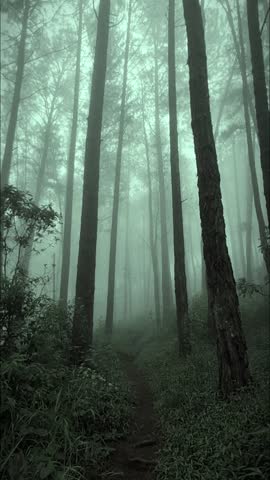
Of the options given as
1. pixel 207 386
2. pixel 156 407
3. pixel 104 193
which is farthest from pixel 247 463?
pixel 104 193

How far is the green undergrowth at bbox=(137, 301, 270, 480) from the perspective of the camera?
10.8 ft

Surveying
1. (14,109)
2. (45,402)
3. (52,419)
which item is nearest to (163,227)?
(14,109)

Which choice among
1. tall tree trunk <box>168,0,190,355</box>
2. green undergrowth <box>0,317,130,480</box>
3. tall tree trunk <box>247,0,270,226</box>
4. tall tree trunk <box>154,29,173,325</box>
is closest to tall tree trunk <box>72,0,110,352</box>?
green undergrowth <box>0,317,130,480</box>

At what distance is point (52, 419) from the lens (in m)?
4.21

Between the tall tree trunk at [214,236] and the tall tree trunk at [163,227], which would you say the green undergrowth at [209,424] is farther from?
the tall tree trunk at [163,227]

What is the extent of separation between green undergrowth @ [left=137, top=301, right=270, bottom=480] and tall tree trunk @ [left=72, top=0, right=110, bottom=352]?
7.08 ft

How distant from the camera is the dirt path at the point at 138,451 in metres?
3.93

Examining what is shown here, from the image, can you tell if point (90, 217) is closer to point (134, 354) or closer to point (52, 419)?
point (52, 419)

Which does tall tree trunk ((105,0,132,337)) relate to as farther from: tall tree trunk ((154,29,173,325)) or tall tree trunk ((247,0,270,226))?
tall tree trunk ((247,0,270,226))

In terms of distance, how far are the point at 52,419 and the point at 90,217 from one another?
4.75 meters


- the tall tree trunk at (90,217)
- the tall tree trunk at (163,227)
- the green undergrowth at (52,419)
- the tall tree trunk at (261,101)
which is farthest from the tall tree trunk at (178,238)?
the tall tree trunk at (163,227)

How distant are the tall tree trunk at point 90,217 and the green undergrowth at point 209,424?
2.16m

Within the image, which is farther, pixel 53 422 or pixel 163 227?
pixel 163 227

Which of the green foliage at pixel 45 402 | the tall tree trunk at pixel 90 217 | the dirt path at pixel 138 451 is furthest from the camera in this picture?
the tall tree trunk at pixel 90 217
